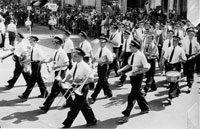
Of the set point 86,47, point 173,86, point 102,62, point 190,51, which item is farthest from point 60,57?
point 190,51

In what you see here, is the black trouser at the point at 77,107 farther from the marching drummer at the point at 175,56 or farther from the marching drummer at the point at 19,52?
the marching drummer at the point at 19,52

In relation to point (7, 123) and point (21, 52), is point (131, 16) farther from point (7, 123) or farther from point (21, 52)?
point (7, 123)

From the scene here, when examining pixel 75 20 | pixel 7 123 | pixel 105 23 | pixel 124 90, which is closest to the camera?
pixel 7 123

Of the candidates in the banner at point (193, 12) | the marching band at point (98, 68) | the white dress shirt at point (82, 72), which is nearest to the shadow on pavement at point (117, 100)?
the marching band at point (98, 68)

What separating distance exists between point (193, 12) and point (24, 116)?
500 cm

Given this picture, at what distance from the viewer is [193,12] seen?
18.4 ft

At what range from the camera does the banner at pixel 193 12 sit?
557 cm

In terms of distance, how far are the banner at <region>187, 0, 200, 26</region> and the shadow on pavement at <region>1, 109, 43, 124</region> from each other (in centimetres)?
462

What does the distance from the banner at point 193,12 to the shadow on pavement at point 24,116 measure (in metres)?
4.62

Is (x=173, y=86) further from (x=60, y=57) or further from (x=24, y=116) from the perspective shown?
(x=24, y=116)

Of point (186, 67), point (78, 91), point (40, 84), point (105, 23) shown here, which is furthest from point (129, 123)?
point (105, 23)

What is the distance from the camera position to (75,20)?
2623cm

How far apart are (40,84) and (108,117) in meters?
2.55

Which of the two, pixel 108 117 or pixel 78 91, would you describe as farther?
pixel 108 117
